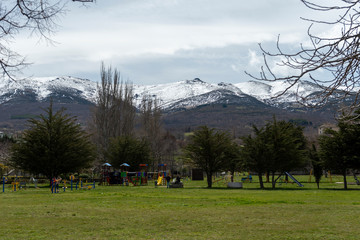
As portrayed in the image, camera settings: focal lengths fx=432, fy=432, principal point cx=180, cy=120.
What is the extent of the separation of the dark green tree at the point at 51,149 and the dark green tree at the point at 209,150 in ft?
32.1

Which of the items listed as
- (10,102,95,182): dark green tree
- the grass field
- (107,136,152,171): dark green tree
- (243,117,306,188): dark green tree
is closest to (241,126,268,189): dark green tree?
(243,117,306,188): dark green tree

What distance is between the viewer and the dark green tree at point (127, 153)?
51312mm

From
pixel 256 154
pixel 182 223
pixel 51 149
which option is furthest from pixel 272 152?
pixel 182 223

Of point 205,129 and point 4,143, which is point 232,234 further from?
point 4,143

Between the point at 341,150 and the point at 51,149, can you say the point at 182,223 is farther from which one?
the point at 51,149

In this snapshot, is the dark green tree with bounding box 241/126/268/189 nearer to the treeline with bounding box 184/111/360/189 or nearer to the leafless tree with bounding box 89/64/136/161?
the treeline with bounding box 184/111/360/189

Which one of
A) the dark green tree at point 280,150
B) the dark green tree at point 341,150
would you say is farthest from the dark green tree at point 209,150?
the dark green tree at point 341,150

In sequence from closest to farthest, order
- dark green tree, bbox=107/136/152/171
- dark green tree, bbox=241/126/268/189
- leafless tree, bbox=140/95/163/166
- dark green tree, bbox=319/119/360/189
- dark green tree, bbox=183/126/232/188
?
dark green tree, bbox=319/119/360/189, dark green tree, bbox=241/126/268/189, dark green tree, bbox=183/126/232/188, dark green tree, bbox=107/136/152/171, leafless tree, bbox=140/95/163/166

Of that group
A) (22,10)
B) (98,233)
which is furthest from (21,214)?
(22,10)

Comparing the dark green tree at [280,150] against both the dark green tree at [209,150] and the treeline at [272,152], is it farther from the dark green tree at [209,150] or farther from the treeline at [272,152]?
the dark green tree at [209,150]

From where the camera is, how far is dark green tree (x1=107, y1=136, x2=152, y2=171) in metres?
51.3

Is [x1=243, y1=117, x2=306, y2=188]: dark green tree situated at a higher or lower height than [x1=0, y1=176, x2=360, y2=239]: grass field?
higher

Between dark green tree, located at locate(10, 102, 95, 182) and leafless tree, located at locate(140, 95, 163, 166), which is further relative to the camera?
leafless tree, located at locate(140, 95, 163, 166)

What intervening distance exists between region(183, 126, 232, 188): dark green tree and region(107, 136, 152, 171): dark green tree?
1334 centimetres
